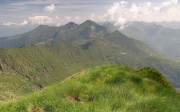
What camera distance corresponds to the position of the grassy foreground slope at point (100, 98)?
13.6 m

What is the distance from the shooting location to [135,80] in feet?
72.0

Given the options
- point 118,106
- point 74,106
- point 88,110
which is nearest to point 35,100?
point 74,106

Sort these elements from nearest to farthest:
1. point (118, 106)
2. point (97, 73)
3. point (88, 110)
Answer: point (88, 110) < point (118, 106) < point (97, 73)

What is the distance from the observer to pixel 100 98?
15672 mm

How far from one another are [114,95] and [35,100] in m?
5.14

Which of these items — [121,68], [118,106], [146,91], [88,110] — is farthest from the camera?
[121,68]

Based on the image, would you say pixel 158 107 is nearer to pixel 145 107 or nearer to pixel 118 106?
pixel 145 107

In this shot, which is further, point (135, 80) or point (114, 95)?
point (135, 80)

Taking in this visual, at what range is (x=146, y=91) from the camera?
66.6ft

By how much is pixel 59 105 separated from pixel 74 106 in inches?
34.7

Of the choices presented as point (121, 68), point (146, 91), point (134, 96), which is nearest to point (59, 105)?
point (134, 96)

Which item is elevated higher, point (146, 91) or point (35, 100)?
point (35, 100)

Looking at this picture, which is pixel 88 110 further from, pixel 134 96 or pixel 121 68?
pixel 121 68

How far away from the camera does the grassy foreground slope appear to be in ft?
44.7
